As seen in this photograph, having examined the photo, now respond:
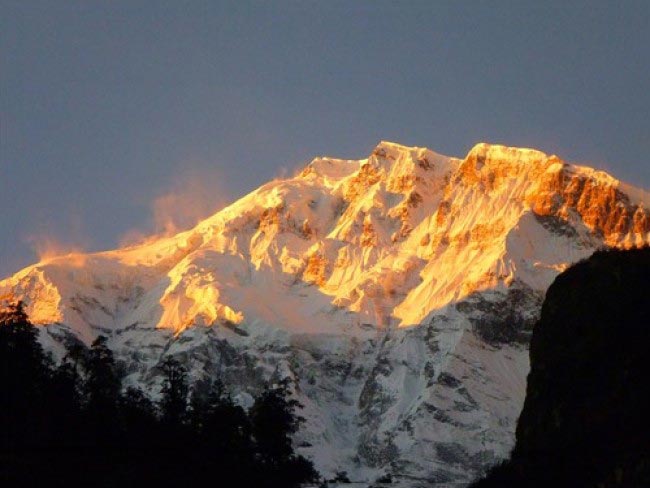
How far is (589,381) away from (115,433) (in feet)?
142

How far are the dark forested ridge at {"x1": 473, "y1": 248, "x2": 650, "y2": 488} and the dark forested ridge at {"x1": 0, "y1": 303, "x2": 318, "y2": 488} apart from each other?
24994 mm

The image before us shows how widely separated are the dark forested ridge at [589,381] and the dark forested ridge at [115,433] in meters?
25.0

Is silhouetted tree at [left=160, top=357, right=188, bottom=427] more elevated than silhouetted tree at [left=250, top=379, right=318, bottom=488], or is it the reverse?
silhouetted tree at [left=160, top=357, right=188, bottom=427]

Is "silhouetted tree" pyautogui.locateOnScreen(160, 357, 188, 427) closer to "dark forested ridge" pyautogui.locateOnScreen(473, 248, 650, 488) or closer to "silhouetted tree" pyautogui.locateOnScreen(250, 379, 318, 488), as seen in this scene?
"silhouetted tree" pyautogui.locateOnScreen(250, 379, 318, 488)

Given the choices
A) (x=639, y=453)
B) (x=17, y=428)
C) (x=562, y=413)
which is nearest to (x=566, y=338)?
(x=562, y=413)

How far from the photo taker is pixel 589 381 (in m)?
106

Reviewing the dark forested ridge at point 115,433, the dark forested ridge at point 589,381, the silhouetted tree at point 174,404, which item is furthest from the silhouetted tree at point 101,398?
the dark forested ridge at point 589,381

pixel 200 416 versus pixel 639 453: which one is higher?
pixel 200 416

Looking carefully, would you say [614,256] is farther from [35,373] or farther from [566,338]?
[35,373]

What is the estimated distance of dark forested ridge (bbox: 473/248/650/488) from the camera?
101 m

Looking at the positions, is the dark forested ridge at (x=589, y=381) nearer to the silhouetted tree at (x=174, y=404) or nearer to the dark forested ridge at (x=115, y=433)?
the dark forested ridge at (x=115, y=433)

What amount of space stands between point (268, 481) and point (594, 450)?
3937cm

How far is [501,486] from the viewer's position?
110m

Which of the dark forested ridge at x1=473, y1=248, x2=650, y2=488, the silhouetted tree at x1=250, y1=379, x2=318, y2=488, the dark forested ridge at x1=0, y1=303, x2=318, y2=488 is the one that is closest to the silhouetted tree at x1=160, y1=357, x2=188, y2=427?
the dark forested ridge at x1=0, y1=303, x2=318, y2=488
